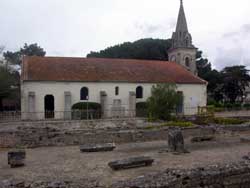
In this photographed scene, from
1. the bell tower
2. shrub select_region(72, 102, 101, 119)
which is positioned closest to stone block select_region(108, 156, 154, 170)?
shrub select_region(72, 102, 101, 119)

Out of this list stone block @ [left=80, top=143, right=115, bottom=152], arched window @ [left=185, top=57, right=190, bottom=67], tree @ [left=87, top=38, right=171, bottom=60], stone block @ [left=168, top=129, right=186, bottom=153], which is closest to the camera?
stone block @ [left=168, top=129, right=186, bottom=153]

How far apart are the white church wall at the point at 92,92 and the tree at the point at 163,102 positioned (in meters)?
7.50

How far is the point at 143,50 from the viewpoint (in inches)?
2202

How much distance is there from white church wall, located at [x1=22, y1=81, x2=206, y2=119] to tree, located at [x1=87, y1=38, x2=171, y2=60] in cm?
2173

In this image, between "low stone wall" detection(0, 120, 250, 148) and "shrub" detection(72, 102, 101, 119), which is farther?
"shrub" detection(72, 102, 101, 119)

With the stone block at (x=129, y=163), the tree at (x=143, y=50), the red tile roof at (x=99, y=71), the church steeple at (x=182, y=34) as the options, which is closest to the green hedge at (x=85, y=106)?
the red tile roof at (x=99, y=71)

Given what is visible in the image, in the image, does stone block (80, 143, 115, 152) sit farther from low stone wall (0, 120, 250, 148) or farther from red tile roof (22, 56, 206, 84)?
red tile roof (22, 56, 206, 84)

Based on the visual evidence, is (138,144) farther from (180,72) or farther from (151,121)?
(180,72)

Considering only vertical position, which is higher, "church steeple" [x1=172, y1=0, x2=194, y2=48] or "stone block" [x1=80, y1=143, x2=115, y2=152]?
"church steeple" [x1=172, y1=0, x2=194, y2=48]

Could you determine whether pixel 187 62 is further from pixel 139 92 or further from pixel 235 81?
pixel 235 81

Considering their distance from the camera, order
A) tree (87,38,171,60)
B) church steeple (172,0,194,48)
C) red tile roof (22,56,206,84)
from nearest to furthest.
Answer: red tile roof (22,56,206,84), church steeple (172,0,194,48), tree (87,38,171,60)

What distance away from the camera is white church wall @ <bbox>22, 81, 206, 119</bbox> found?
96.4 ft

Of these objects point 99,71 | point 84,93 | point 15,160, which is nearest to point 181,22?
point 99,71

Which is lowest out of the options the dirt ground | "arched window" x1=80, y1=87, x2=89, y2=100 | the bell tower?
the dirt ground
